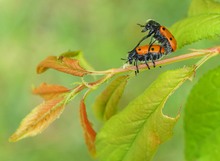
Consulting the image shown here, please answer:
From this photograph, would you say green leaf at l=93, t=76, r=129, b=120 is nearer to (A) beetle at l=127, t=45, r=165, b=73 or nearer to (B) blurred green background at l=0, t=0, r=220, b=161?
(A) beetle at l=127, t=45, r=165, b=73

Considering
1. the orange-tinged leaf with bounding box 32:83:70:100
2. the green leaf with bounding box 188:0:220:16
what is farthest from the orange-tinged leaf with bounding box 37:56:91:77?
the green leaf with bounding box 188:0:220:16

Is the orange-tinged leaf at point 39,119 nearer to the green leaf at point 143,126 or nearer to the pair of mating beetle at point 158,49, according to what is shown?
the green leaf at point 143,126

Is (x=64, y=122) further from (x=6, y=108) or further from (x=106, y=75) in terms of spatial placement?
(x=106, y=75)

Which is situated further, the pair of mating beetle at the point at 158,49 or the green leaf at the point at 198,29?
the pair of mating beetle at the point at 158,49

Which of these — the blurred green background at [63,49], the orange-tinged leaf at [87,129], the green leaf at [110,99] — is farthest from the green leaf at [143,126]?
the blurred green background at [63,49]

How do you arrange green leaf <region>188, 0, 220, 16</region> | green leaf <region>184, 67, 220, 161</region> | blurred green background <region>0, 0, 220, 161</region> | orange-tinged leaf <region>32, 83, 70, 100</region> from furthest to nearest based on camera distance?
blurred green background <region>0, 0, 220, 161</region> < green leaf <region>188, 0, 220, 16</region> < orange-tinged leaf <region>32, 83, 70, 100</region> < green leaf <region>184, 67, 220, 161</region>
